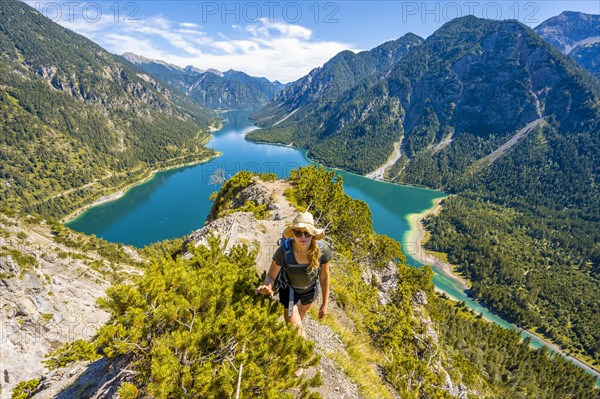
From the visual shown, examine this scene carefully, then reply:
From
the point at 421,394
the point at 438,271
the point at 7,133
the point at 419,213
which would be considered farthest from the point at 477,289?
the point at 7,133

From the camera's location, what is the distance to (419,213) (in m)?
173

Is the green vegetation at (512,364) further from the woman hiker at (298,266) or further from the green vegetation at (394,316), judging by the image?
the woman hiker at (298,266)

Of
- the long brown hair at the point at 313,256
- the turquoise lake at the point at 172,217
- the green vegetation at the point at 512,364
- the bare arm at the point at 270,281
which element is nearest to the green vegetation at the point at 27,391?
the bare arm at the point at 270,281

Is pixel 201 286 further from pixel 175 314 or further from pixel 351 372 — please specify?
pixel 351 372

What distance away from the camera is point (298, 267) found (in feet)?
26.4

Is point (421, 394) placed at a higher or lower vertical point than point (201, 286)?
→ lower

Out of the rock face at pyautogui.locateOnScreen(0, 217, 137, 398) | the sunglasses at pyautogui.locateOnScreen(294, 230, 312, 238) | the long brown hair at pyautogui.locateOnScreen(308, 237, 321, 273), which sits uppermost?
the sunglasses at pyautogui.locateOnScreen(294, 230, 312, 238)

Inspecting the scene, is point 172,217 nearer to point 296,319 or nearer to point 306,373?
point 306,373

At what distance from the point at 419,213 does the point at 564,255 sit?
221 feet

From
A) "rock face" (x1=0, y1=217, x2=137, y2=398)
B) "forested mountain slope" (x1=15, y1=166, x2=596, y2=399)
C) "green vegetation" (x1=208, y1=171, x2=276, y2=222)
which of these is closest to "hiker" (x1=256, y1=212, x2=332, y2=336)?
"forested mountain slope" (x1=15, y1=166, x2=596, y2=399)

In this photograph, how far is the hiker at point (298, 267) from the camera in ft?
25.0

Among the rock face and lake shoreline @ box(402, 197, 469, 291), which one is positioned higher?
the rock face

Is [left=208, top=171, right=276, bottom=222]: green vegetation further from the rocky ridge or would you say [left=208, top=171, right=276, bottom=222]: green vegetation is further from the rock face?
the rock face

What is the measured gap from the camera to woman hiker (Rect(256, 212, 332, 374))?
7.62m
